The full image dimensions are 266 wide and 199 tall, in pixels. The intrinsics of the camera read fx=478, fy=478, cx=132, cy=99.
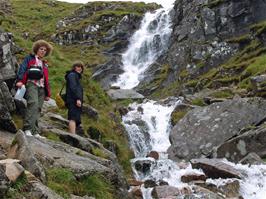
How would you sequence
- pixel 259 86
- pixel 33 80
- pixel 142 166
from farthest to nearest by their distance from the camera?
pixel 259 86 < pixel 142 166 < pixel 33 80

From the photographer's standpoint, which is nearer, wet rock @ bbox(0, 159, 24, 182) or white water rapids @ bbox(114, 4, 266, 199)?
wet rock @ bbox(0, 159, 24, 182)

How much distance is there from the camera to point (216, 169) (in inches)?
669

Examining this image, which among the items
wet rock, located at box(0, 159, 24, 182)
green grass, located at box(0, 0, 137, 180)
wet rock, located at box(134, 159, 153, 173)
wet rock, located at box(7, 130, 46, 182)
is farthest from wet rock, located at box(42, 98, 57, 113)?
wet rock, located at box(0, 159, 24, 182)

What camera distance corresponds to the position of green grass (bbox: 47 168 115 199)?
30.4 feet

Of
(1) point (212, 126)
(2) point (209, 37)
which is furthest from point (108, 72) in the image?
(1) point (212, 126)

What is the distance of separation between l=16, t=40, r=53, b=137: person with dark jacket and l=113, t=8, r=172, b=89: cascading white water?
4195 centimetres

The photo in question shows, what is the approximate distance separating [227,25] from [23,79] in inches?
1541

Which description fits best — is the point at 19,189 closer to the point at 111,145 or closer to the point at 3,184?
the point at 3,184

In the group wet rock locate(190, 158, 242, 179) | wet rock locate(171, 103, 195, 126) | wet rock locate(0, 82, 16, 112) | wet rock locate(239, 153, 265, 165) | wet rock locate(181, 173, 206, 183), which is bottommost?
wet rock locate(181, 173, 206, 183)

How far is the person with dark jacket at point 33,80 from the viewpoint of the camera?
41.2 feet

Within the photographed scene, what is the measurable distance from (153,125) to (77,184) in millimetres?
20545

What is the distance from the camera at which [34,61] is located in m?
12.8

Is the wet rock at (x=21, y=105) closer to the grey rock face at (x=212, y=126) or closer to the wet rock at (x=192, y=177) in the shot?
the wet rock at (x=192, y=177)

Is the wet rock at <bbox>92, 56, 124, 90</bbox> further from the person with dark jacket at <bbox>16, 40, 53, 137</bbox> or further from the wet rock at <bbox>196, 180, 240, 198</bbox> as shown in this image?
the person with dark jacket at <bbox>16, 40, 53, 137</bbox>
